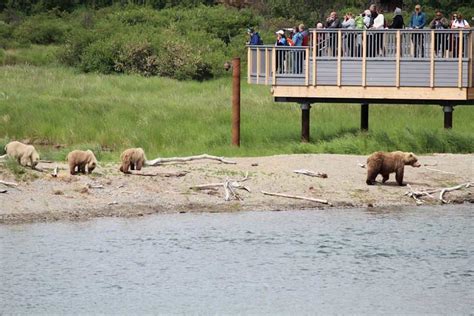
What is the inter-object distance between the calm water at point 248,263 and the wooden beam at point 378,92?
17.1ft

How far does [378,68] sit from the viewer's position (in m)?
26.9

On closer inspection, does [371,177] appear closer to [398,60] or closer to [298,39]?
[398,60]

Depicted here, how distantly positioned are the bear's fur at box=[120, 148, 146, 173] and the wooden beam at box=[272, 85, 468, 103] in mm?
5771

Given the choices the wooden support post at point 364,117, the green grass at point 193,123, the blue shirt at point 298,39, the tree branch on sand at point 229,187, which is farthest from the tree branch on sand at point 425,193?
the blue shirt at point 298,39

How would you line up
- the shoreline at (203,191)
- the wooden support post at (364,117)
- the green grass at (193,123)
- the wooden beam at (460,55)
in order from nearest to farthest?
the shoreline at (203,191) → the green grass at (193,123) → the wooden beam at (460,55) → the wooden support post at (364,117)

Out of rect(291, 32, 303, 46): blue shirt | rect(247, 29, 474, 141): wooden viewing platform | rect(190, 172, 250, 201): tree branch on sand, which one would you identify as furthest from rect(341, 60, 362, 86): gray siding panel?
rect(190, 172, 250, 201): tree branch on sand

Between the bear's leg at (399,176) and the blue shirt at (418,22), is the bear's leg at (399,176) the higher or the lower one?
the lower one

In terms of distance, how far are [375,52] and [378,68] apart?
0.32 metres

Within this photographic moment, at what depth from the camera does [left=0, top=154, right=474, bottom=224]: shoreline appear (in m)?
20.7

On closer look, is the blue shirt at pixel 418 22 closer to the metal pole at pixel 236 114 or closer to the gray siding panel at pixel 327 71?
the gray siding panel at pixel 327 71

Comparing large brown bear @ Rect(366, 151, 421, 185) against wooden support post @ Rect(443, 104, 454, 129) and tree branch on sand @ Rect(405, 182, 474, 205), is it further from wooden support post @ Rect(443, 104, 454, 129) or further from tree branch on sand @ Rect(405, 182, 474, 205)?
wooden support post @ Rect(443, 104, 454, 129)

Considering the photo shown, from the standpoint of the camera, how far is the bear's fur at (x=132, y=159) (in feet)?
72.6

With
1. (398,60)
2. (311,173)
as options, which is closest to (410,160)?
(311,173)

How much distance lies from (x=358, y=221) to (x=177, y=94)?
14.1m
